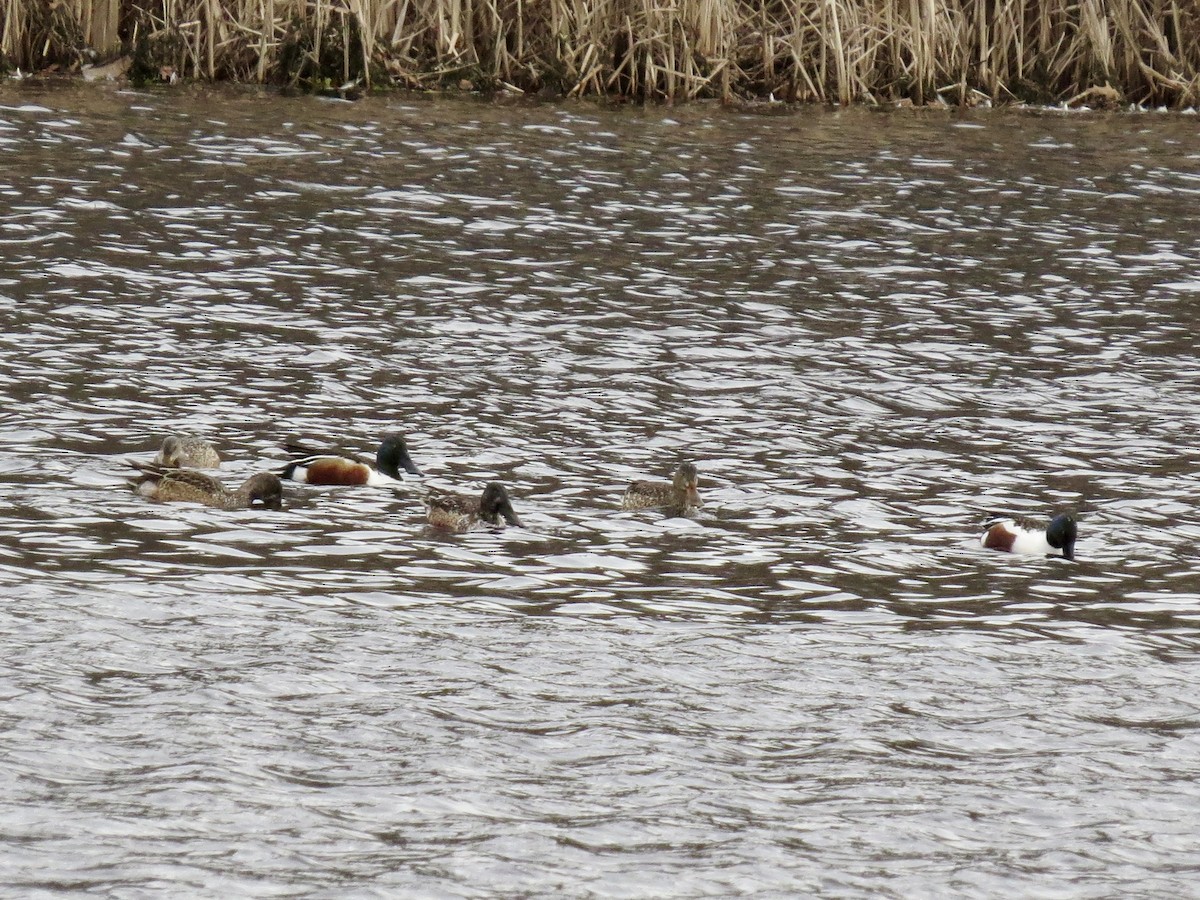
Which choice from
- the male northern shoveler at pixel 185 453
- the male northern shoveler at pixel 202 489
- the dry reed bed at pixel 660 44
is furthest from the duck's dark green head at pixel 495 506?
the dry reed bed at pixel 660 44

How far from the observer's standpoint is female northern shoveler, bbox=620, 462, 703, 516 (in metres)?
12.3

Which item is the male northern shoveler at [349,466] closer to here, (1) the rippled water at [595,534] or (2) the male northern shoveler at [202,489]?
(1) the rippled water at [595,534]

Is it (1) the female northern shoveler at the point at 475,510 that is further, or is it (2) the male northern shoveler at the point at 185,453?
(2) the male northern shoveler at the point at 185,453

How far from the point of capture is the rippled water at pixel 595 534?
745cm

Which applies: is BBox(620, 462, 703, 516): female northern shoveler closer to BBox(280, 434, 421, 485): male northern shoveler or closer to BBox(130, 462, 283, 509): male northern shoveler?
BBox(280, 434, 421, 485): male northern shoveler

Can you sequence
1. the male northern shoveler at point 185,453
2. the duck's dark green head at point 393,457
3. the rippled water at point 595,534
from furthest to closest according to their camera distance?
the duck's dark green head at point 393,457
the male northern shoveler at point 185,453
the rippled water at point 595,534

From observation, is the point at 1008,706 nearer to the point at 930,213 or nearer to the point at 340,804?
the point at 340,804

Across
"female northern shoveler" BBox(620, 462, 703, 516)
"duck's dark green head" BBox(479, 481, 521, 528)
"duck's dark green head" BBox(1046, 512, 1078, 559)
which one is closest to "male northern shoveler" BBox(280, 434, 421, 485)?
"duck's dark green head" BBox(479, 481, 521, 528)

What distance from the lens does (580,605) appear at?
34.4 feet

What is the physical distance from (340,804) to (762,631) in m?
3.31

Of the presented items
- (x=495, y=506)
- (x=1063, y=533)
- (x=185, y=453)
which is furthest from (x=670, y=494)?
(x=185, y=453)

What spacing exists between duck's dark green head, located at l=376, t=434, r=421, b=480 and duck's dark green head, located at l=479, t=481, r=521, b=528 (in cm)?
121

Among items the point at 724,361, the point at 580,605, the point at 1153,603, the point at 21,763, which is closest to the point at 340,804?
the point at 21,763

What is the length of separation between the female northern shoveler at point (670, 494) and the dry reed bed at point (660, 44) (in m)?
18.4
